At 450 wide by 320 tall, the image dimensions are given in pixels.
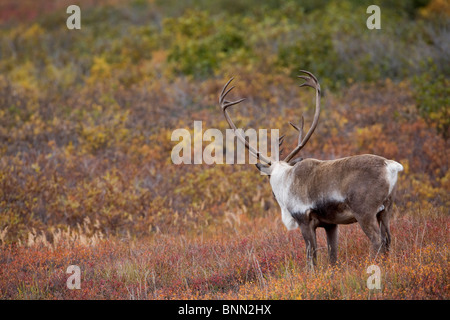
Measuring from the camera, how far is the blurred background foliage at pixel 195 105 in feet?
32.4

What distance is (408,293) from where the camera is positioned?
4695mm

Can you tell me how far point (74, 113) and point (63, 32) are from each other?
1145 centimetres

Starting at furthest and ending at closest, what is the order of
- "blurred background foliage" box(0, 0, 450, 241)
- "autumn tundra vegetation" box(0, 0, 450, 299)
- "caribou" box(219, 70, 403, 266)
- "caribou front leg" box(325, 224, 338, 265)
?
"blurred background foliage" box(0, 0, 450, 241)
"autumn tundra vegetation" box(0, 0, 450, 299)
"caribou front leg" box(325, 224, 338, 265)
"caribou" box(219, 70, 403, 266)

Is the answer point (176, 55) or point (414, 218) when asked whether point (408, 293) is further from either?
point (176, 55)

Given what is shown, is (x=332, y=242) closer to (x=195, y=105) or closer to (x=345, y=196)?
(x=345, y=196)

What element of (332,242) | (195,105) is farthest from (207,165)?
(332,242)

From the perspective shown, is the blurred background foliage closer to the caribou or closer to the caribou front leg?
the caribou front leg

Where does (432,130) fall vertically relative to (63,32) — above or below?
below

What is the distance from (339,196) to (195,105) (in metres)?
9.71

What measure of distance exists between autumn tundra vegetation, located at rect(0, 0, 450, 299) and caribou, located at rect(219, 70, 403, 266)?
0.34m

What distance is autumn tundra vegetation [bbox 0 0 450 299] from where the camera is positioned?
5984 millimetres

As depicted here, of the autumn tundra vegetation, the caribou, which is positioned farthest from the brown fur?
the autumn tundra vegetation

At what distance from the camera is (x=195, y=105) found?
1461 cm
